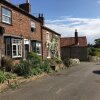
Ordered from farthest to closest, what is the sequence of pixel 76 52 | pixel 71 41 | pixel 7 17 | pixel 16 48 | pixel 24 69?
1. pixel 71 41
2. pixel 76 52
3. pixel 16 48
4. pixel 7 17
5. pixel 24 69

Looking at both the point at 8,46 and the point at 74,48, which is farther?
the point at 74,48

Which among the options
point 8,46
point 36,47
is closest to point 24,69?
point 8,46

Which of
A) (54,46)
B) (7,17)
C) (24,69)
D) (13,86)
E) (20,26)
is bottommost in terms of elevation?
(13,86)

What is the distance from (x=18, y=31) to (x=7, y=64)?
20.6 feet

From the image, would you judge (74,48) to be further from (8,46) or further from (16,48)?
(8,46)

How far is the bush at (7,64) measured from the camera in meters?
21.1

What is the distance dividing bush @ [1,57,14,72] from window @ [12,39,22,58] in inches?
106

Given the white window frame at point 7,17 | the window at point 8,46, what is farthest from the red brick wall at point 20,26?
the window at point 8,46

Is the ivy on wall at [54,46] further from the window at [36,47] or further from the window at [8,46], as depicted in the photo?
the window at [8,46]

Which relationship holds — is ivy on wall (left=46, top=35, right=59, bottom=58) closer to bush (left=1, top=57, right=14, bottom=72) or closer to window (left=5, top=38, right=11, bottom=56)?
window (left=5, top=38, right=11, bottom=56)

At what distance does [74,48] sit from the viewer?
5897 cm

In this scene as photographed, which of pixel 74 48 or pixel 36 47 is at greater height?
pixel 74 48

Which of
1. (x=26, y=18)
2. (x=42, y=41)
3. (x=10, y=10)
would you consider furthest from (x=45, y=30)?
(x=10, y=10)

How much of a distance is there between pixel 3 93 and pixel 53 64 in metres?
14.8
